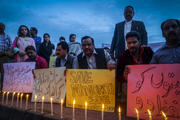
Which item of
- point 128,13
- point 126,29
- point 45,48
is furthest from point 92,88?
point 45,48

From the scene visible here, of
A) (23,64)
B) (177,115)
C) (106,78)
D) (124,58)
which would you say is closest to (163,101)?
(177,115)

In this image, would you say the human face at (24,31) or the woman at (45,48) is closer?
the human face at (24,31)

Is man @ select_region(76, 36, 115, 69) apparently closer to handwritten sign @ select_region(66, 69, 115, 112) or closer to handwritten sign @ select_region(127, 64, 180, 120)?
handwritten sign @ select_region(66, 69, 115, 112)

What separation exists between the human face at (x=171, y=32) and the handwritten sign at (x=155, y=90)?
77cm

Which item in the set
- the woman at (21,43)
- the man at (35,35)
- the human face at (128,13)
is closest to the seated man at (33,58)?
the woman at (21,43)

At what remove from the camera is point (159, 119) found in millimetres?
2162

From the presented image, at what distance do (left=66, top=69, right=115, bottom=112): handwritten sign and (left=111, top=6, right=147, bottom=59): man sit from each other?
2008 mm

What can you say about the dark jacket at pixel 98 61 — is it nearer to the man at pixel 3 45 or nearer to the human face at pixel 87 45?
the human face at pixel 87 45

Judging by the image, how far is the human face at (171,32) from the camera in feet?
9.12

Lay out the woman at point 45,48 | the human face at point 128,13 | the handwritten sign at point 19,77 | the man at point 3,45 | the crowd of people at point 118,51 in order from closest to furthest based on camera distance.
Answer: the crowd of people at point 118,51 < the handwritten sign at point 19,77 < the human face at point 128,13 < the man at point 3,45 < the woman at point 45,48

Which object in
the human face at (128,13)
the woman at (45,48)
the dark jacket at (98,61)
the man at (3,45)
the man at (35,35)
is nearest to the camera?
the dark jacket at (98,61)

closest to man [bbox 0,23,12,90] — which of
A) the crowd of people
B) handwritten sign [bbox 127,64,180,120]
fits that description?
the crowd of people

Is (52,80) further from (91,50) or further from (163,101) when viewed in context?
(163,101)

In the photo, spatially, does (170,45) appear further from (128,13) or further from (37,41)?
Result: (37,41)
